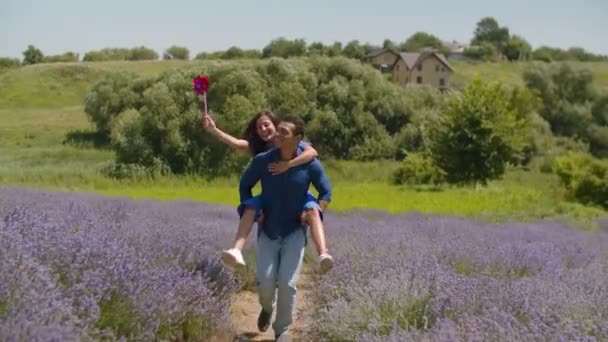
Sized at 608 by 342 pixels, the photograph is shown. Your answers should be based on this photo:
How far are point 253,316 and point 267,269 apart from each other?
119 cm

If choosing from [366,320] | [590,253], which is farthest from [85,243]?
[590,253]

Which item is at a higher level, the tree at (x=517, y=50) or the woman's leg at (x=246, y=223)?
the tree at (x=517, y=50)

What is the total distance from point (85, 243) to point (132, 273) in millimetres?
275

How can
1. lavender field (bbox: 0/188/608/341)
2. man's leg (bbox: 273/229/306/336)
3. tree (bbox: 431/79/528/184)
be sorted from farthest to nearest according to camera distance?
tree (bbox: 431/79/528/184) → man's leg (bbox: 273/229/306/336) → lavender field (bbox: 0/188/608/341)

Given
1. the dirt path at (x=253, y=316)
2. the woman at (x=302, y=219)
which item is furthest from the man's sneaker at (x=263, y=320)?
the woman at (x=302, y=219)

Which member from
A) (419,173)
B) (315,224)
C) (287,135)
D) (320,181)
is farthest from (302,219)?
(419,173)

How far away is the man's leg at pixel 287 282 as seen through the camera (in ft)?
14.2

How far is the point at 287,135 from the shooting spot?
176 inches

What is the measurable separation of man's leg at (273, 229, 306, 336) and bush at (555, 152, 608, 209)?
17375 millimetres

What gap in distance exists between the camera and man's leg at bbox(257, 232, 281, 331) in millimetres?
4395

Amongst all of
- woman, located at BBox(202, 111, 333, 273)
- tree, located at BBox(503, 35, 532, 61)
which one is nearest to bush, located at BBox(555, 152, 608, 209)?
woman, located at BBox(202, 111, 333, 273)

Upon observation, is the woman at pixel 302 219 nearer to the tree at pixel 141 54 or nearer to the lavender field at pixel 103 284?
the lavender field at pixel 103 284

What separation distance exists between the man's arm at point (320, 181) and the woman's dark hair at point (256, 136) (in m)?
0.59

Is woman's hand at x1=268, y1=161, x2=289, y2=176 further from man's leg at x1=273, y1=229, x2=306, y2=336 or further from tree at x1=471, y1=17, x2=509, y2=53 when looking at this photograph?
tree at x1=471, y1=17, x2=509, y2=53
